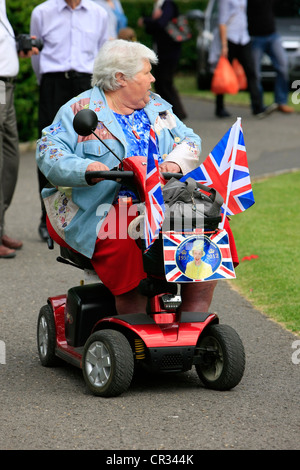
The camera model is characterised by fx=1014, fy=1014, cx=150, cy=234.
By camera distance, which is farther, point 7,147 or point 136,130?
point 7,147

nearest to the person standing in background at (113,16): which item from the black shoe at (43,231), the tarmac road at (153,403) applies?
the black shoe at (43,231)

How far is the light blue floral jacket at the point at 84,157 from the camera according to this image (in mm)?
4898

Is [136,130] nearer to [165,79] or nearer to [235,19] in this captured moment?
[165,79]

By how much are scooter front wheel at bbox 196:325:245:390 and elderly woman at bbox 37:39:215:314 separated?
0.26m

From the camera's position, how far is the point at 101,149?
5.04 meters

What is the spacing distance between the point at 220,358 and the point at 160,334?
311 millimetres

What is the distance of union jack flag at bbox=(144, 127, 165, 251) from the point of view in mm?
4398

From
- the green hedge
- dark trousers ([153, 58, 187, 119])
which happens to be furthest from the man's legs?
dark trousers ([153, 58, 187, 119])

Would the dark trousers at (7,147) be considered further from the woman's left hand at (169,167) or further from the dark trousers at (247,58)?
the dark trousers at (247,58)

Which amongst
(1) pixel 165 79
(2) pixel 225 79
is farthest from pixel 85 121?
(2) pixel 225 79

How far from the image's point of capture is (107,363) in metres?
4.61

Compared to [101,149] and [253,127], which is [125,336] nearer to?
[101,149]

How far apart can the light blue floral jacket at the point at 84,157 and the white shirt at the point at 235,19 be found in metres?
9.80
